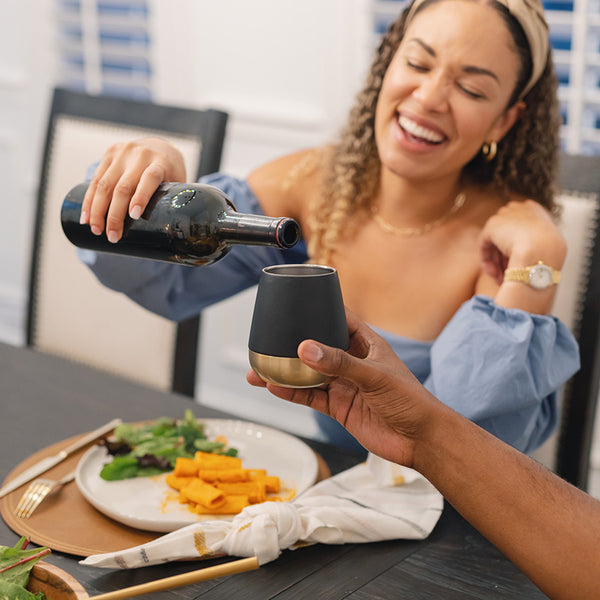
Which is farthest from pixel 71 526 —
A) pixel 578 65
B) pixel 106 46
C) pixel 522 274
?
pixel 106 46

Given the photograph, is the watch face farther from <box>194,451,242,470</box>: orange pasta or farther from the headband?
<box>194,451,242,470</box>: orange pasta

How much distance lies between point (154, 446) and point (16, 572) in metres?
0.39

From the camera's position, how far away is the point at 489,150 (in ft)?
4.99

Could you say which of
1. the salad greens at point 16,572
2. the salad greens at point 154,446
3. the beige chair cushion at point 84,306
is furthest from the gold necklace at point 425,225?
the salad greens at point 16,572

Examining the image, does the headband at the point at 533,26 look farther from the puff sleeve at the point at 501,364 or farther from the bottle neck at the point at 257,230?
the bottle neck at the point at 257,230

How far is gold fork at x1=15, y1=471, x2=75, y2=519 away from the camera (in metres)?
1.00

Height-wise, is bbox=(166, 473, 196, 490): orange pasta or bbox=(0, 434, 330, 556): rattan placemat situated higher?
bbox=(166, 473, 196, 490): orange pasta

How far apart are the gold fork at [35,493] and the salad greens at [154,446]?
6cm

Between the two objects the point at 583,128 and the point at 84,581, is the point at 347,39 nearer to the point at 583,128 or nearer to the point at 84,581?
the point at 583,128

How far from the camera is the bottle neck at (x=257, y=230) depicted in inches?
32.7

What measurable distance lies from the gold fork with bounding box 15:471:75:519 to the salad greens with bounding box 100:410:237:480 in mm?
58

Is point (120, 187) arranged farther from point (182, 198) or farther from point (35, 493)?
point (35, 493)

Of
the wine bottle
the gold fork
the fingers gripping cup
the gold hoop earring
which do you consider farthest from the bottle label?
the gold hoop earring

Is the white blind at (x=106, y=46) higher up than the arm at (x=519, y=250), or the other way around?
the white blind at (x=106, y=46)
